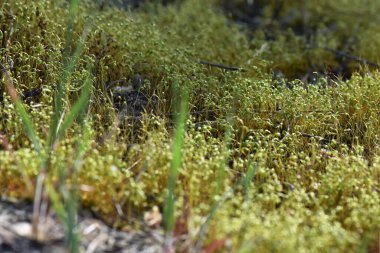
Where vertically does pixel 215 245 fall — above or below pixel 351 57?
below

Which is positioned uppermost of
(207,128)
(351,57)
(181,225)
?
(351,57)

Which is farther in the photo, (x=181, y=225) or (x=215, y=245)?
(x=181, y=225)

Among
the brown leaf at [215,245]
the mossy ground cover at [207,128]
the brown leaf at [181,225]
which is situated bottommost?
the brown leaf at [181,225]

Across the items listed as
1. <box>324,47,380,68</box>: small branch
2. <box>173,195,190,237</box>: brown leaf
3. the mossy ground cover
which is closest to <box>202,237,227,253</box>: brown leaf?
the mossy ground cover

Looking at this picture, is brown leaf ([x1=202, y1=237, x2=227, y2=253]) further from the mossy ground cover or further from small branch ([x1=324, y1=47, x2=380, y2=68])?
small branch ([x1=324, y1=47, x2=380, y2=68])

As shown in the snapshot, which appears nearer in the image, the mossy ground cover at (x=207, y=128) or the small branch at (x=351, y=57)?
the mossy ground cover at (x=207, y=128)

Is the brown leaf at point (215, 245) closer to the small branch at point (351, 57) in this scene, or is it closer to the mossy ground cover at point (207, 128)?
the mossy ground cover at point (207, 128)

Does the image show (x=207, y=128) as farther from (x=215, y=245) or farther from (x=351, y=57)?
(x=351, y=57)

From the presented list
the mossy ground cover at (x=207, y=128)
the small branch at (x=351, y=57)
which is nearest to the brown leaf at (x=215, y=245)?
the mossy ground cover at (x=207, y=128)

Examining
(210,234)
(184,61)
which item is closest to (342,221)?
(210,234)

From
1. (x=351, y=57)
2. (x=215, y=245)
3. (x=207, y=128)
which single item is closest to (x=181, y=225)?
(x=215, y=245)
